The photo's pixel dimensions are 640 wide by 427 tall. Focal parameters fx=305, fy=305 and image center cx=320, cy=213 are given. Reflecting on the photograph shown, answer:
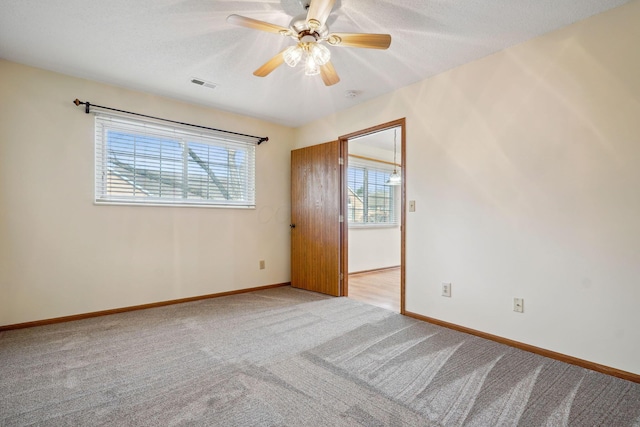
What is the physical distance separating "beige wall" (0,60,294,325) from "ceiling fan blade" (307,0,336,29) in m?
2.56

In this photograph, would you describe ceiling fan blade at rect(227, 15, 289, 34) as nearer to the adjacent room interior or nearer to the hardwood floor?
the adjacent room interior

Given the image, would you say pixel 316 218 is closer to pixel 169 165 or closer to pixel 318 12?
pixel 169 165

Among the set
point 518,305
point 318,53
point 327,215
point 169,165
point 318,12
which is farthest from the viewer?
point 327,215

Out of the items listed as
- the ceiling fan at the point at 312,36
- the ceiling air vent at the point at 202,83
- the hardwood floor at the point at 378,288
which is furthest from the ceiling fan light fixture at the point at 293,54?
the hardwood floor at the point at 378,288

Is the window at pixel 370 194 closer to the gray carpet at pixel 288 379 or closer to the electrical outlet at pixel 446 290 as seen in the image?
the electrical outlet at pixel 446 290

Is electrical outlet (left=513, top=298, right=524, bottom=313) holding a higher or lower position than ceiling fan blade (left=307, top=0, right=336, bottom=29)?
lower

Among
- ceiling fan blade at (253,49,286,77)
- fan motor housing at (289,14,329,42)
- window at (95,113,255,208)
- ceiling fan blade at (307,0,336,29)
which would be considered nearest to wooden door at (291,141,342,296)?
window at (95,113,255,208)

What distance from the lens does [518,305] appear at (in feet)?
8.11

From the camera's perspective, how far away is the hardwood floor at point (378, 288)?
12.5ft

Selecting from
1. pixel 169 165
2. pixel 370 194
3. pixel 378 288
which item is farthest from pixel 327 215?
pixel 370 194

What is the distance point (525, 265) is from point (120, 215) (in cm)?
395

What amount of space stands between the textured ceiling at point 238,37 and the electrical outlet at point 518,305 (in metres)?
2.08

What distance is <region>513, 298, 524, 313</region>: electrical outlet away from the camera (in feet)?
8.04

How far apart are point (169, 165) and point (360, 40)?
9.07ft
